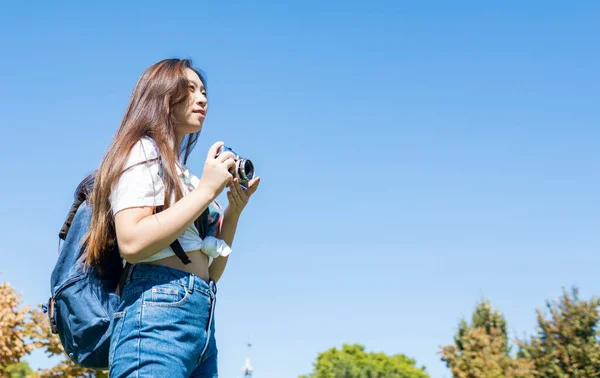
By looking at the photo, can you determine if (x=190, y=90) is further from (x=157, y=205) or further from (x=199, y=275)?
(x=199, y=275)

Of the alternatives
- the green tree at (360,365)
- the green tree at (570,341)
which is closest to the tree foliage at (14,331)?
the green tree at (570,341)

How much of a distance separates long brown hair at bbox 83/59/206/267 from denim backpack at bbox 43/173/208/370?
53mm

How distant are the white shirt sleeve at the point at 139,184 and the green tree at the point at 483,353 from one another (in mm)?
18772

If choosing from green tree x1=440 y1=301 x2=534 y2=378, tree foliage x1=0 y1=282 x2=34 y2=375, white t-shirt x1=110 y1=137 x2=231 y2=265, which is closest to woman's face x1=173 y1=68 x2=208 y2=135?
white t-shirt x1=110 y1=137 x2=231 y2=265

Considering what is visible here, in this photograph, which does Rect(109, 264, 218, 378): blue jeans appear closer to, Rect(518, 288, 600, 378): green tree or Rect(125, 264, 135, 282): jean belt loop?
Rect(125, 264, 135, 282): jean belt loop

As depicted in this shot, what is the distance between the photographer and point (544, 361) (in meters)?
18.7

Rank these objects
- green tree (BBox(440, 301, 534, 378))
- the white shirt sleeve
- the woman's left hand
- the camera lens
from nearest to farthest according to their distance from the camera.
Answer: the white shirt sleeve < the camera lens < the woman's left hand < green tree (BBox(440, 301, 534, 378))

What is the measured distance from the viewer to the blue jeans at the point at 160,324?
2.45 metres

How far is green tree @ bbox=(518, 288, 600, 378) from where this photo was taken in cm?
1780

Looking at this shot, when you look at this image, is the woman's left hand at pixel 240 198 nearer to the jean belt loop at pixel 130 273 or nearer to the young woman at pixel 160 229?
the young woman at pixel 160 229

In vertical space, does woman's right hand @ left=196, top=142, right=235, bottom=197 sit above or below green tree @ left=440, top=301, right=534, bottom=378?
below

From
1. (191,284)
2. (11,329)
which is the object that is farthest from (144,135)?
(11,329)

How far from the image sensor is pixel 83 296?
262cm

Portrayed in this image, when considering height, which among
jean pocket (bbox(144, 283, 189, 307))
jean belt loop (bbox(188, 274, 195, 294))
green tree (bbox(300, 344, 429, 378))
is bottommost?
jean pocket (bbox(144, 283, 189, 307))
